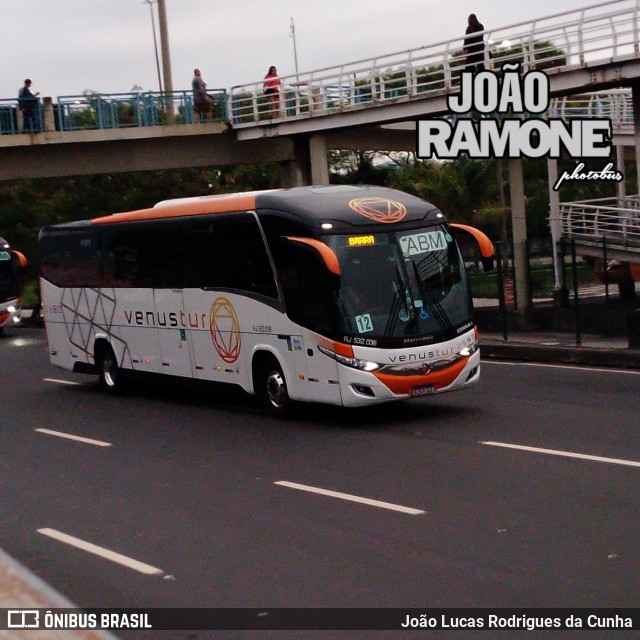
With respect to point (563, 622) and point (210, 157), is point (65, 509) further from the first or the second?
point (210, 157)

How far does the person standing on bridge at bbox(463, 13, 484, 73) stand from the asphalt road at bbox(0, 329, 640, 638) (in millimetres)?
11332

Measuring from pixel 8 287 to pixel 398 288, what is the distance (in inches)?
975

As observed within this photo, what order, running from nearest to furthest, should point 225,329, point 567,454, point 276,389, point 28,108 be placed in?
point 567,454, point 276,389, point 225,329, point 28,108

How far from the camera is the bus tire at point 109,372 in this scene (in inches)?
761

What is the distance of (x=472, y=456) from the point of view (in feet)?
38.5

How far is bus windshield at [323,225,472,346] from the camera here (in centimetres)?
1401

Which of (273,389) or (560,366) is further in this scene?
(560,366)

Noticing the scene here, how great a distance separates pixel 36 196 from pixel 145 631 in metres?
45.7

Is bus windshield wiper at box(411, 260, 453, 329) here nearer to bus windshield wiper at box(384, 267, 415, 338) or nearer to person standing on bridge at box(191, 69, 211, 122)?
bus windshield wiper at box(384, 267, 415, 338)

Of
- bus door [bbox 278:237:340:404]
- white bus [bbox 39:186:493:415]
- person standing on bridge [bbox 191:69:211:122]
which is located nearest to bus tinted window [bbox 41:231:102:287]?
white bus [bbox 39:186:493:415]

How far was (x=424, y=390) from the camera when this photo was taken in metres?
14.1

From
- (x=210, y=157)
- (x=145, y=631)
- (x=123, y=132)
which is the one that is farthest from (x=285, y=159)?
(x=145, y=631)

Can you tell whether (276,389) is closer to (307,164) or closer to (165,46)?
(307,164)

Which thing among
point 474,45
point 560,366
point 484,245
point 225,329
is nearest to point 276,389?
point 225,329
